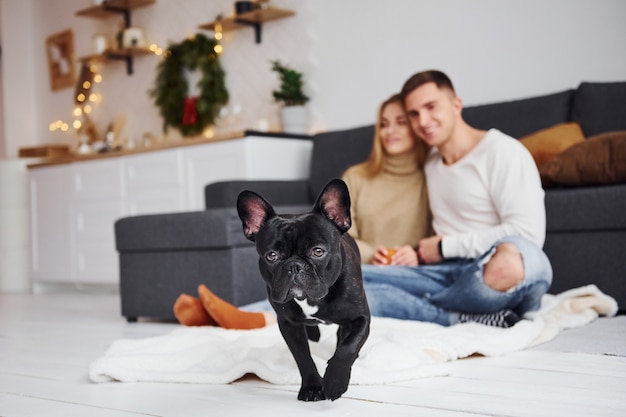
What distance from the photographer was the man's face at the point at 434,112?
7.58ft

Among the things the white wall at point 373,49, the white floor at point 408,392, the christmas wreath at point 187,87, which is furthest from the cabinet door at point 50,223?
the white floor at point 408,392

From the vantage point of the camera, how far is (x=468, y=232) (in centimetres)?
230

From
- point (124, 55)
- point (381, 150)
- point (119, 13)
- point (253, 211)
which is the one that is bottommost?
point (253, 211)

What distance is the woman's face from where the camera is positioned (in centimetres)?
251

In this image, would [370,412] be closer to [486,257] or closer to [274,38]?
[486,257]

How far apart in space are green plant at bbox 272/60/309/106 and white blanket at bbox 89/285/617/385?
89.6 inches

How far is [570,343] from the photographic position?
6.41ft

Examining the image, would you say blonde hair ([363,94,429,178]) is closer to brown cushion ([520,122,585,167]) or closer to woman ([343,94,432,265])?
woman ([343,94,432,265])

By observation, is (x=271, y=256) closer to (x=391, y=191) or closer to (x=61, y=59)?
(x=391, y=191)

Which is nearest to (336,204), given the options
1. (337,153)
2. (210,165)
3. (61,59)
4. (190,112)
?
(337,153)

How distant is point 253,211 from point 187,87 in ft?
12.5

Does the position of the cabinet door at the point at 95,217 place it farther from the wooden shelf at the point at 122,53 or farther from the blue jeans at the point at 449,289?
the blue jeans at the point at 449,289

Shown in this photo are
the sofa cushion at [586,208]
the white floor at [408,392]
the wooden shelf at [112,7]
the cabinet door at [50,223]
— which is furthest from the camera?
the wooden shelf at [112,7]

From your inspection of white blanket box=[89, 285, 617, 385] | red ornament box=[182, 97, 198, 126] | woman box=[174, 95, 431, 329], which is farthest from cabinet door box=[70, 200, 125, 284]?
white blanket box=[89, 285, 617, 385]
